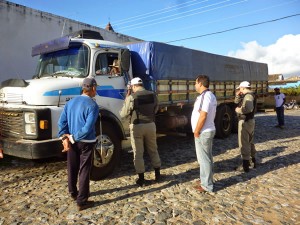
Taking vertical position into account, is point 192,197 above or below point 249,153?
below

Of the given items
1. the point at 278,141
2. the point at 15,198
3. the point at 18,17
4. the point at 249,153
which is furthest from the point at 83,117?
the point at 18,17

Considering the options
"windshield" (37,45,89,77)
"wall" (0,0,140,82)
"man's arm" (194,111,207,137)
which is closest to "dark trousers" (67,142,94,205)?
"man's arm" (194,111,207,137)

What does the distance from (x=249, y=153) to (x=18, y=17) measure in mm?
9818

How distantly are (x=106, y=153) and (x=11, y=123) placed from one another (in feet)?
5.61

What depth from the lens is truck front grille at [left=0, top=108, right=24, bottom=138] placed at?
4.48 meters

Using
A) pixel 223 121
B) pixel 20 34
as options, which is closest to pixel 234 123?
pixel 223 121

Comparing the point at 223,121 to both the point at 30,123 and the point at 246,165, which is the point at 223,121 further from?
the point at 30,123

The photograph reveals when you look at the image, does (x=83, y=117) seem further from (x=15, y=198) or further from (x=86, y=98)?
(x=15, y=198)

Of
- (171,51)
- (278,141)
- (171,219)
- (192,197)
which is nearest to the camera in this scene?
(171,219)

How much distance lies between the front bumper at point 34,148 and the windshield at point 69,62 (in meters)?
1.45

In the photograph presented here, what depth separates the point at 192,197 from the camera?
4.21 m

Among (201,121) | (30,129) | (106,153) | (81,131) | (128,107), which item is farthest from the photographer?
(106,153)

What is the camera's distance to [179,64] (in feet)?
23.4

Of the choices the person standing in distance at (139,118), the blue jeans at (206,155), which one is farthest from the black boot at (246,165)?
the person standing in distance at (139,118)
